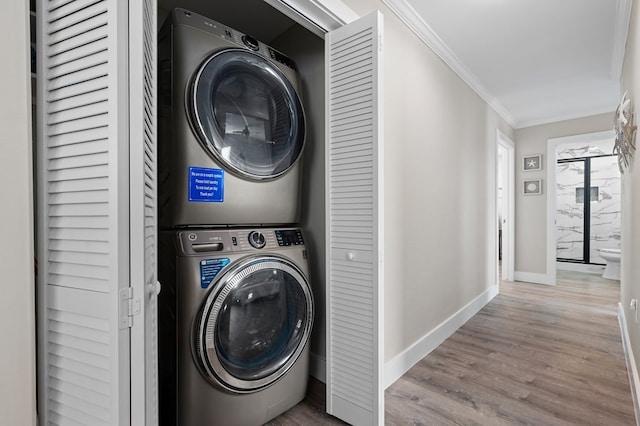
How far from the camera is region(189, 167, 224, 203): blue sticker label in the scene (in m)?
1.32

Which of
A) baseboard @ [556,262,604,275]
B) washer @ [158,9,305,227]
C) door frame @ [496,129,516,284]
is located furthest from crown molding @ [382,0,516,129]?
baseboard @ [556,262,604,275]

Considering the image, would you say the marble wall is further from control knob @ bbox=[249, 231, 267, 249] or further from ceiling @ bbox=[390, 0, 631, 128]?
control knob @ bbox=[249, 231, 267, 249]

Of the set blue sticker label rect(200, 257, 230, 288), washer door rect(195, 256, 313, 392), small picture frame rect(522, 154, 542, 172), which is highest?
small picture frame rect(522, 154, 542, 172)

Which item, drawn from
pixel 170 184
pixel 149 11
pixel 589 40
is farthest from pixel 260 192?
pixel 589 40

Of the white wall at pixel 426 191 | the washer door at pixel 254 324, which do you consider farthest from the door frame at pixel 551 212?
the washer door at pixel 254 324

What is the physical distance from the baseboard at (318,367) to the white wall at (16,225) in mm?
1467

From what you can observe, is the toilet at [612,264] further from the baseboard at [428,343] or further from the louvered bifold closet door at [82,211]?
the louvered bifold closet door at [82,211]

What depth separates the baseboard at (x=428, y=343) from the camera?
202 cm

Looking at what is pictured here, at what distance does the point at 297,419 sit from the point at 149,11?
180 centimetres

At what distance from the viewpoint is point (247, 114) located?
4.99 feet

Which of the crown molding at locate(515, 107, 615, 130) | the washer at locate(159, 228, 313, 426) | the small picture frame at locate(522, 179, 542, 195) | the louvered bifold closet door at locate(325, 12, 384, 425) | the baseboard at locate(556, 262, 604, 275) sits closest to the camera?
the washer at locate(159, 228, 313, 426)

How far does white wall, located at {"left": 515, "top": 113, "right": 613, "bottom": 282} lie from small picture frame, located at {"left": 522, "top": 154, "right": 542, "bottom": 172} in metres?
0.04

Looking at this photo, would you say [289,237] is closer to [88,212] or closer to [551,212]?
[88,212]

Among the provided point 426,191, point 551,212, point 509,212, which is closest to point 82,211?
point 426,191
